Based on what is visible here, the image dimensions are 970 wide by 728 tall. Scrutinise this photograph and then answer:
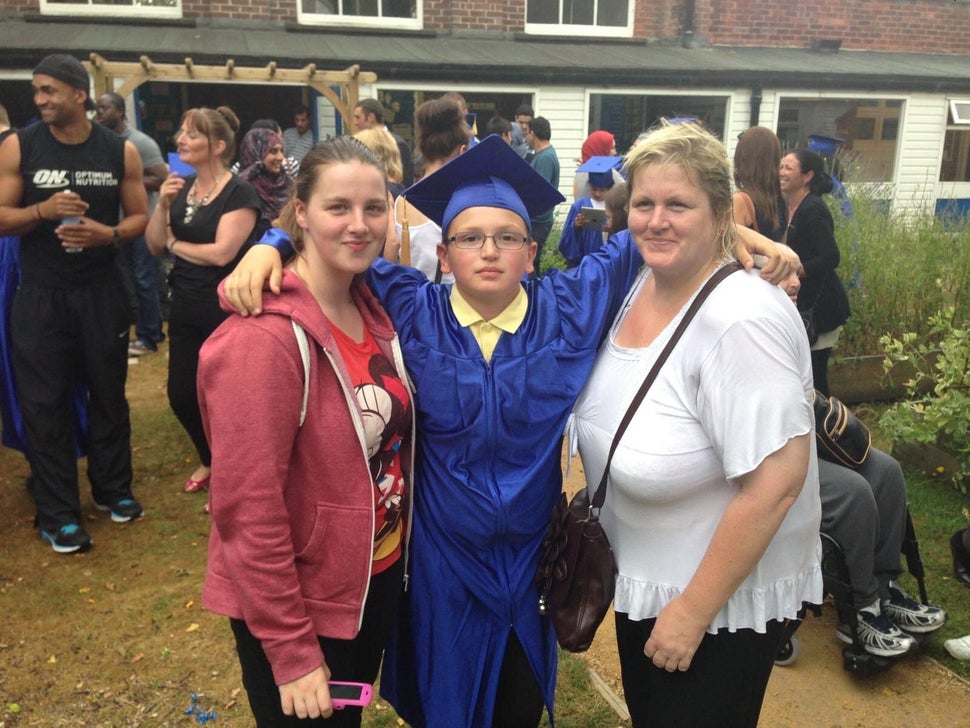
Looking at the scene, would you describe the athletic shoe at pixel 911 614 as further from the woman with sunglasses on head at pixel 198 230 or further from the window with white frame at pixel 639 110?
the window with white frame at pixel 639 110

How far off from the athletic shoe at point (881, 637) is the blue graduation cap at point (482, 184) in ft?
7.11

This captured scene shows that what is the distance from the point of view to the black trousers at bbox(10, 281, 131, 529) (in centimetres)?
400

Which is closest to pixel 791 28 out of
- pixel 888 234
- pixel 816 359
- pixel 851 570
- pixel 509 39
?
pixel 509 39

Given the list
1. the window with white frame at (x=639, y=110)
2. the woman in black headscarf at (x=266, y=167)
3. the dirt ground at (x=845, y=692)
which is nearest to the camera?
the dirt ground at (x=845, y=692)

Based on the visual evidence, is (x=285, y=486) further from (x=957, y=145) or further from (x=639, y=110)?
(x=957, y=145)

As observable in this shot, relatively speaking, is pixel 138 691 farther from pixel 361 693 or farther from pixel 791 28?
pixel 791 28

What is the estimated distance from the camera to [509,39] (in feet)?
44.9

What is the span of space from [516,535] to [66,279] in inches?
121

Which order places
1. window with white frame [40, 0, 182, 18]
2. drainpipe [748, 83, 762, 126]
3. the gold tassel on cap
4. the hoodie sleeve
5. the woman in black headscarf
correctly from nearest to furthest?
the hoodie sleeve, the gold tassel on cap, the woman in black headscarf, window with white frame [40, 0, 182, 18], drainpipe [748, 83, 762, 126]

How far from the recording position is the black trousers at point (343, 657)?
186 cm

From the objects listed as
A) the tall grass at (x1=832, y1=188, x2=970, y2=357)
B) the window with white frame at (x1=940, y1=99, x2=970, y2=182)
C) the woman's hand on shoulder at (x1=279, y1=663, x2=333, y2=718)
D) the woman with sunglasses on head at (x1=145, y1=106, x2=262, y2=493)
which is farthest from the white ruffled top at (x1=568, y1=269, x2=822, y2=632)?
the window with white frame at (x1=940, y1=99, x2=970, y2=182)

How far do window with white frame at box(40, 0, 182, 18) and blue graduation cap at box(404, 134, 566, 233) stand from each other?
39.2ft

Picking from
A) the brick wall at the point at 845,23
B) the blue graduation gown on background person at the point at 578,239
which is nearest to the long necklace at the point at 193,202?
the blue graduation gown on background person at the point at 578,239

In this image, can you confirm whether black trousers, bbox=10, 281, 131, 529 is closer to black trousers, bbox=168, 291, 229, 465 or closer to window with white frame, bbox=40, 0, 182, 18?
black trousers, bbox=168, 291, 229, 465
